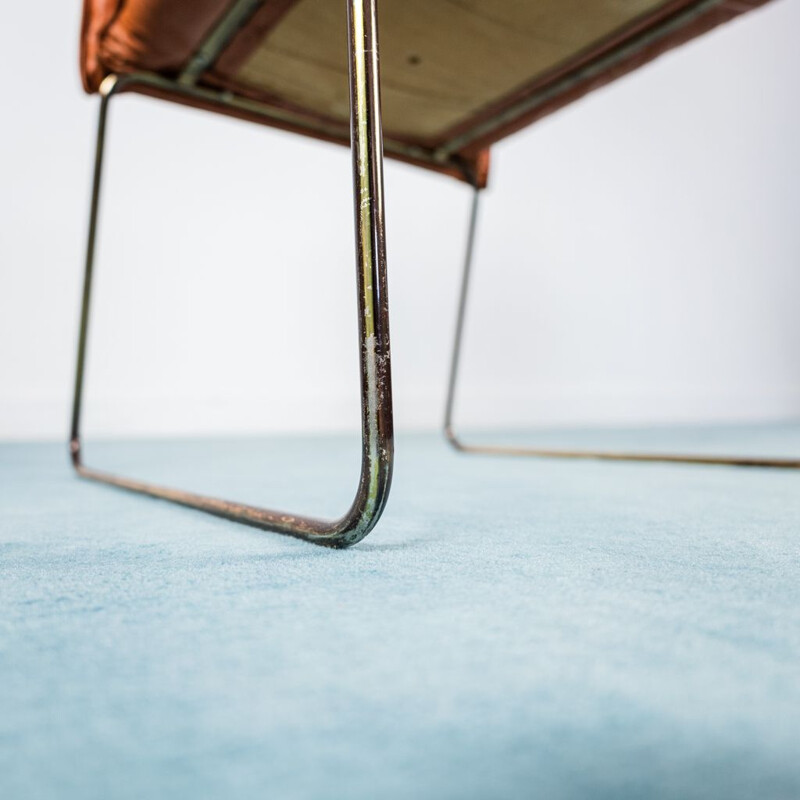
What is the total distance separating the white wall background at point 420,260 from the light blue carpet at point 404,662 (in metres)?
1.18

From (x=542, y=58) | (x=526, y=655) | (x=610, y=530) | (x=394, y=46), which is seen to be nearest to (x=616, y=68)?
(x=542, y=58)

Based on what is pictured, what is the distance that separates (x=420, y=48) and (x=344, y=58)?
7cm

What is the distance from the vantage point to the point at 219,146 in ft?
5.55

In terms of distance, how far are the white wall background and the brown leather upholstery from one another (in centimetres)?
98

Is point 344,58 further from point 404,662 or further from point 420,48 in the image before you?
point 404,662

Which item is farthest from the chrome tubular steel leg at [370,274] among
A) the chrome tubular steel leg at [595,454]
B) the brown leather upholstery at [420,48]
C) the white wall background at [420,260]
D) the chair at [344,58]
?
the white wall background at [420,260]

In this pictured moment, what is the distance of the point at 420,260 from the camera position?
194 centimetres

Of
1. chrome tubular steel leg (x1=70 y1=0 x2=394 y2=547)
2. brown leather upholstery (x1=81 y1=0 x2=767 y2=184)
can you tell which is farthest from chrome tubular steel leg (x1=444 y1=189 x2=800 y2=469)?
chrome tubular steel leg (x1=70 y1=0 x2=394 y2=547)

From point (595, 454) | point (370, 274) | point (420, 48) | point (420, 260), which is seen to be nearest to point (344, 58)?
point (420, 48)

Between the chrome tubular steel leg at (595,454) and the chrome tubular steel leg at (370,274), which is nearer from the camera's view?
the chrome tubular steel leg at (370,274)

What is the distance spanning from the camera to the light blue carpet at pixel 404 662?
0.17 meters

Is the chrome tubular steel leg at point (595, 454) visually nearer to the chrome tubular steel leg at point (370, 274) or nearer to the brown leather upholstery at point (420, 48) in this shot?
the brown leather upholstery at point (420, 48)

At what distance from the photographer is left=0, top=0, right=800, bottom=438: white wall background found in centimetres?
150

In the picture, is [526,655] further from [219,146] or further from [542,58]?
[219,146]
